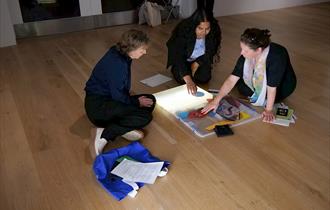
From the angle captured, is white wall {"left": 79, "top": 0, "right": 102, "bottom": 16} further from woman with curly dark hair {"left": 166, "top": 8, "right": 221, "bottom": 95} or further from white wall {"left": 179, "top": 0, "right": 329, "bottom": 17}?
woman with curly dark hair {"left": 166, "top": 8, "right": 221, "bottom": 95}

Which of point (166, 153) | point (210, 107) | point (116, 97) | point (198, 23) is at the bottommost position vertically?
point (166, 153)

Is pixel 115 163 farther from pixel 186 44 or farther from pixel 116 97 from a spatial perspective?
pixel 186 44

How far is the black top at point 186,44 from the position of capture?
2.36m

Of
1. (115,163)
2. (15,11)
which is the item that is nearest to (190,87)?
(115,163)

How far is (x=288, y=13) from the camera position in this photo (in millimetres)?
4980

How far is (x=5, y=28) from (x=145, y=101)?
7.42 ft

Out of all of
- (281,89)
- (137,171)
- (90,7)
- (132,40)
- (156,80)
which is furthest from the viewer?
(90,7)

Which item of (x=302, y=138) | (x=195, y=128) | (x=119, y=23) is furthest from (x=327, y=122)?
(x=119, y=23)

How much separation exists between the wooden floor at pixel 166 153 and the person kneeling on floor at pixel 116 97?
0.31ft

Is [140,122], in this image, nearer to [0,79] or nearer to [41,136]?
[41,136]

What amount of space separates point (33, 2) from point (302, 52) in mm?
3026

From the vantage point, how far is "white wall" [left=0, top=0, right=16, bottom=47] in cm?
345

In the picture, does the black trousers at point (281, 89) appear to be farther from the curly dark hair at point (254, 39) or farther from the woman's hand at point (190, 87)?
the curly dark hair at point (254, 39)

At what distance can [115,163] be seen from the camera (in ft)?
5.53
